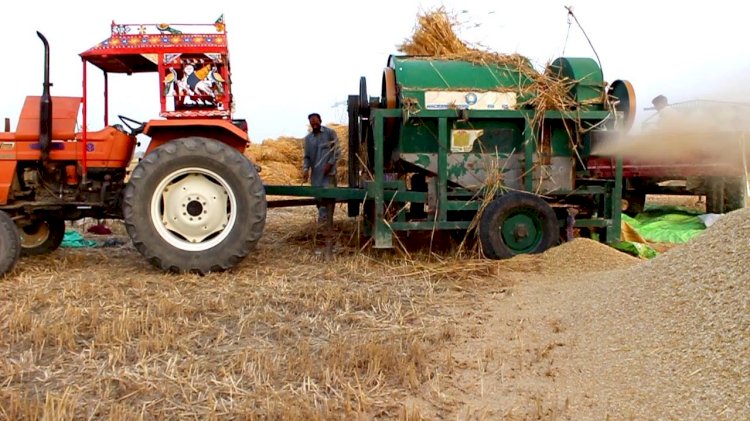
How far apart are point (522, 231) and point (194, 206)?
2.66 meters

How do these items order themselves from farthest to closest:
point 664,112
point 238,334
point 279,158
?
point 279,158 → point 664,112 → point 238,334

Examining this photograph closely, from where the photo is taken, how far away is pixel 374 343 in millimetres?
3199

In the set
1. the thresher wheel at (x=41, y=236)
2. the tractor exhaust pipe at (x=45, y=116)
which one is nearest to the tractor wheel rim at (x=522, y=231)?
the tractor exhaust pipe at (x=45, y=116)

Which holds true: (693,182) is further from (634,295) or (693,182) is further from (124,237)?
(124,237)

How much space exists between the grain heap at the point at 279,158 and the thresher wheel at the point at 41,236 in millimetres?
7441

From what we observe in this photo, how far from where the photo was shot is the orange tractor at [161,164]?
16.3 ft

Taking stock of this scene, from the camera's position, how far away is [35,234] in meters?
5.84

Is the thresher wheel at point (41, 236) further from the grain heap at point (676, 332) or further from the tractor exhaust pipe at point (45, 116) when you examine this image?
the grain heap at point (676, 332)

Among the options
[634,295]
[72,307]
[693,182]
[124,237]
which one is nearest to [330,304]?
[72,307]

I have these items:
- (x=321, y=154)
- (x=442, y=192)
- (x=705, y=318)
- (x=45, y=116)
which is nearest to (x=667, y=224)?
(x=442, y=192)

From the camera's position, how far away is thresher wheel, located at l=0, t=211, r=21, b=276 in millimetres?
4668

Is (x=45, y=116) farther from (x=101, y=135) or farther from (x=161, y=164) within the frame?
(x=161, y=164)

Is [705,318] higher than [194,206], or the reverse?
[194,206]

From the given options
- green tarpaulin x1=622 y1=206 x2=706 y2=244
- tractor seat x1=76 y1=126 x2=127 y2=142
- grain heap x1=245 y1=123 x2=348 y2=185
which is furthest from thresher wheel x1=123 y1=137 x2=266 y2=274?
grain heap x1=245 y1=123 x2=348 y2=185
